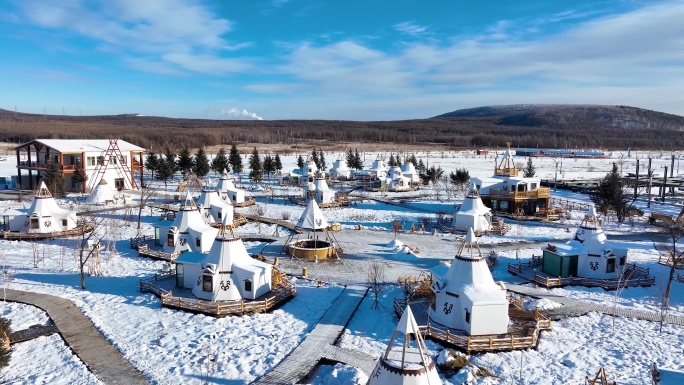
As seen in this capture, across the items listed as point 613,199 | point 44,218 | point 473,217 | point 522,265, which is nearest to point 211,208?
point 44,218

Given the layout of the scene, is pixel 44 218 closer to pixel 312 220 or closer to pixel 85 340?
pixel 312 220

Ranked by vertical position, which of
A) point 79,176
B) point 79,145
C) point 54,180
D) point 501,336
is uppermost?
point 79,145

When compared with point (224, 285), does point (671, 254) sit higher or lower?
higher

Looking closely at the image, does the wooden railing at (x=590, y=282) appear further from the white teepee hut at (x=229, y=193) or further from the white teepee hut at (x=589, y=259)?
the white teepee hut at (x=229, y=193)

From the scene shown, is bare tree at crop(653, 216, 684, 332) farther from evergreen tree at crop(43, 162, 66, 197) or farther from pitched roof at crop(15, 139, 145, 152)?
pitched roof at crop(15, 139, 145, 152)

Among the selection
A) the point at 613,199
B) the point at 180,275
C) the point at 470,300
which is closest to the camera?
the point at 470,300

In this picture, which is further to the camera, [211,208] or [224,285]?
[211,208]
